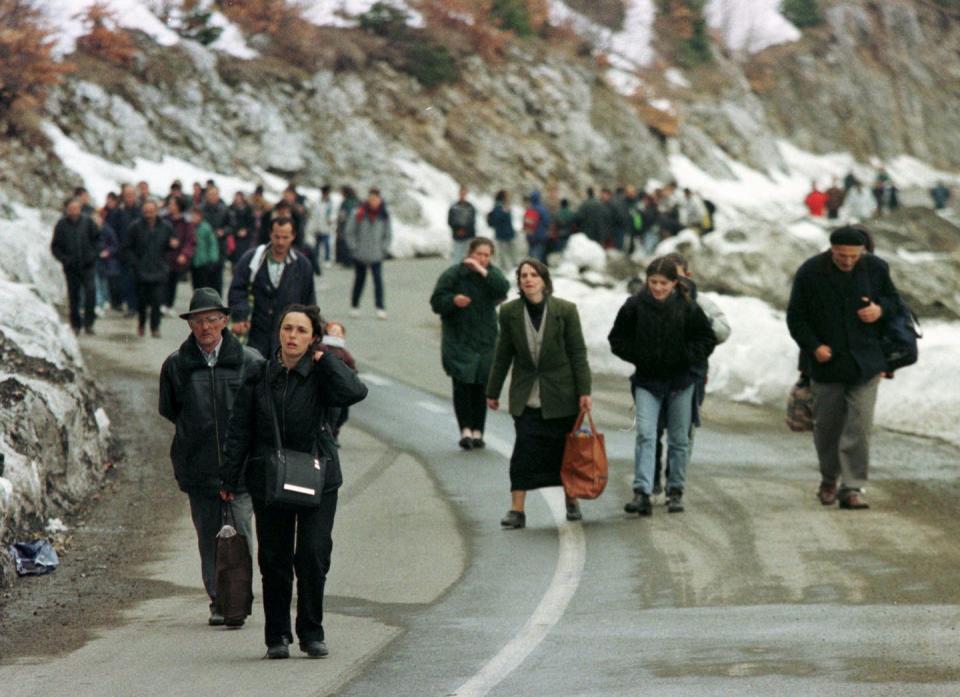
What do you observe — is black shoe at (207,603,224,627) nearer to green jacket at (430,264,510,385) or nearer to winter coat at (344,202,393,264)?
green jacket at (430,264,510,385)

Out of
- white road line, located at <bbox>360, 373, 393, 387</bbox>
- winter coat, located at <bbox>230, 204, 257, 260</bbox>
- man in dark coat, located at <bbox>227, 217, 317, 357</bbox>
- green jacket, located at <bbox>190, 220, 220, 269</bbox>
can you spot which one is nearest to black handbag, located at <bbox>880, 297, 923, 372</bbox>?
man in dark coat, located at <bbox>227, 217, 317, 357</bbox>

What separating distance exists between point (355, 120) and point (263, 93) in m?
3.34

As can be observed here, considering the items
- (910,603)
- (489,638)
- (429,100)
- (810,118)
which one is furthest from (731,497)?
(810,118)

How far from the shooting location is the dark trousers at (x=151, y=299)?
77.0 ft

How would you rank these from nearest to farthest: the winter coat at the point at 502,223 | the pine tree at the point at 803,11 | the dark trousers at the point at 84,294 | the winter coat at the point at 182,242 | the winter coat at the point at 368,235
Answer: the dark trousers at the point at 84,294 < the winter coat at the point at 182,242 < the winter coat at the point at 368,235 < the winter coat at the point at 502,223 < the pine tree at the point at 803,11

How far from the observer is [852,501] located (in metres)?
12.8

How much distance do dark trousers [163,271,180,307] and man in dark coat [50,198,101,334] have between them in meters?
1.61

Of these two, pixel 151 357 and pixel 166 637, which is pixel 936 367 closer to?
pixel 151 357

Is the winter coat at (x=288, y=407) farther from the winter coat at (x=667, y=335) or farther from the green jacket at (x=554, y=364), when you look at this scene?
the winter coat at (x=667, y=335)

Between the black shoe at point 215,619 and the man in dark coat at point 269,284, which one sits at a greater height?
the man in dark coat at point 269,284

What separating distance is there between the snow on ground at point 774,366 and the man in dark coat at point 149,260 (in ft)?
18.1

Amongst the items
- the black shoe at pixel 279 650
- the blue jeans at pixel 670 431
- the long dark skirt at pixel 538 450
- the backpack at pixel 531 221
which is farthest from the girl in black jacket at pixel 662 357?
the backpack at pixel 531 221

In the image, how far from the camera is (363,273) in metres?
26.5

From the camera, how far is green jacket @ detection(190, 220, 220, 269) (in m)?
25.2
